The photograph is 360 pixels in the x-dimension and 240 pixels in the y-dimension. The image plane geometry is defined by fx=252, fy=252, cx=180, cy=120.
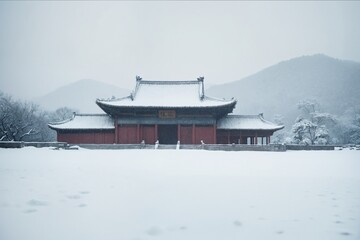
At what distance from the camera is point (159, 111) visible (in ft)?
82.4

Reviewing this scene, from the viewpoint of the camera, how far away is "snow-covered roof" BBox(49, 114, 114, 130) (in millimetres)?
25938

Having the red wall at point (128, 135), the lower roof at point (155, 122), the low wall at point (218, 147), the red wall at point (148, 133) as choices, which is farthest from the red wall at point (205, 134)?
the red wall at point (128, 135)

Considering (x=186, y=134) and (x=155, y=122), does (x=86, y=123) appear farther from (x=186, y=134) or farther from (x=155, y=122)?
(x=186, y=134)

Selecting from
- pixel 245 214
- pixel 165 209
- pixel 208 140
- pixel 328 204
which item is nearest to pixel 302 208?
pixel 328 204

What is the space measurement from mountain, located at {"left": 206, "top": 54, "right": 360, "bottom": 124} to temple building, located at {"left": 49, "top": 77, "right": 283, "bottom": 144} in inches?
2999

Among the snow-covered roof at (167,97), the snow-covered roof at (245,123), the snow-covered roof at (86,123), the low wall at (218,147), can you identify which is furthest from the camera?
the snow-covered roof at (245,123)

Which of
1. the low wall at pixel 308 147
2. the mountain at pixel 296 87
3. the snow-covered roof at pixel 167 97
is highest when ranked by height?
the mountain at pixel 296 87

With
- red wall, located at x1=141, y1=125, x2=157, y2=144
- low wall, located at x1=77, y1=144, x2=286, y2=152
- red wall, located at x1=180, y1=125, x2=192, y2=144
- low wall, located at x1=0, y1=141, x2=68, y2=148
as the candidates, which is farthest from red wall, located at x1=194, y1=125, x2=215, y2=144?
low wall, located at x1=0, y1=141, x2=68, y2=148

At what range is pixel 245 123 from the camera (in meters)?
27.4

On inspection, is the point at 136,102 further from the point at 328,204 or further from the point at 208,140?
the point at 328,204

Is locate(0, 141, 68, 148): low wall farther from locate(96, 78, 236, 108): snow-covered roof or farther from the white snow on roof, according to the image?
the white snow on roof

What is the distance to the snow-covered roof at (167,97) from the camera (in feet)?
79.6

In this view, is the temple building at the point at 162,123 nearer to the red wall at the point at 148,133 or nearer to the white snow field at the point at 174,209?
the red wall at the point at 148,133

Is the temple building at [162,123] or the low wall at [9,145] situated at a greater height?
the temple building at [162,123]
